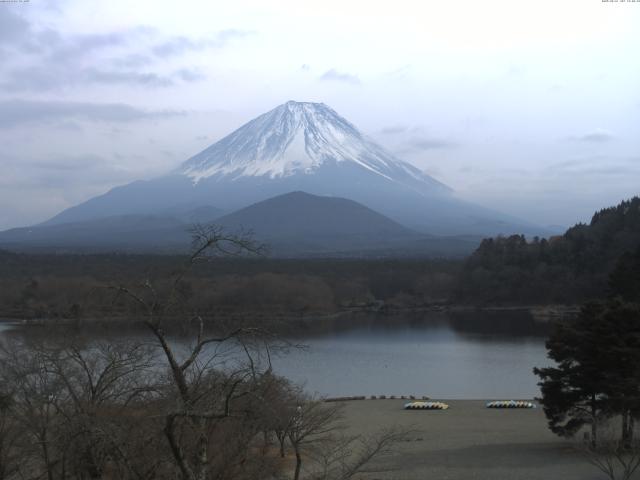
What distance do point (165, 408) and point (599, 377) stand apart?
8.03 metres

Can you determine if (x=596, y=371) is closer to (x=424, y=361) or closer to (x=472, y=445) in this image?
(x=472, y=445)

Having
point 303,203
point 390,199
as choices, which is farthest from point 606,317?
point 390,199

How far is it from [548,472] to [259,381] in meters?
7.05

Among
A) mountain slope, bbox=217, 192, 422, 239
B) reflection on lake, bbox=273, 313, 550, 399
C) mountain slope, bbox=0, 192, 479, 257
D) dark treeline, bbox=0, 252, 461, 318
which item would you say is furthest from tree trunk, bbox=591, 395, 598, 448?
mountain slope, bbox=217, 192, 422, 239

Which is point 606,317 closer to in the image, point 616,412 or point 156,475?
point 616,412

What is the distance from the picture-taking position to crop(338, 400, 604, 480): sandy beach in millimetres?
10281

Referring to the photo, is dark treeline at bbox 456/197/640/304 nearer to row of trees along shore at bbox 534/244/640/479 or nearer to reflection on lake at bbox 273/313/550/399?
reflection on lake at bbox 273/313/550/399

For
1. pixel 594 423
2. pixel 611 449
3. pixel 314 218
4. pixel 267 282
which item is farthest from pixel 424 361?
pixel 314 218

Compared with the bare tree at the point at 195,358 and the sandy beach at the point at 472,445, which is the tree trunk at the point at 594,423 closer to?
the sandy beach at the point at 472,445

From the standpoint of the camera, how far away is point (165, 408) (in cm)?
403

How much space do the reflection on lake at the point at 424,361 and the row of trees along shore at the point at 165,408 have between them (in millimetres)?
7816

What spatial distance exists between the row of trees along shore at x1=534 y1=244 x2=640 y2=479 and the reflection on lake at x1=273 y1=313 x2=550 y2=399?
5.52 metres

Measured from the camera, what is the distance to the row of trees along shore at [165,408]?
12.5 feet

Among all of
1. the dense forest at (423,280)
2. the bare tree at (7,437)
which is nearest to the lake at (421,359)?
the dense forest at (423,280)
